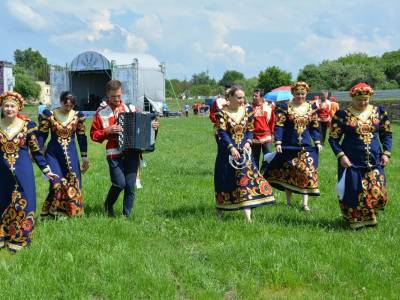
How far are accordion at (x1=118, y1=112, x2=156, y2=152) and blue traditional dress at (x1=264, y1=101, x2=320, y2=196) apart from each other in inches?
85.7

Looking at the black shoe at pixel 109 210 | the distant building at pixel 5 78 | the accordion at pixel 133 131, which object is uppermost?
the distant building at pixel 5 78

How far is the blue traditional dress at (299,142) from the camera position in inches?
327

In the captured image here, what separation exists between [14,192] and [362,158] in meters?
4.38

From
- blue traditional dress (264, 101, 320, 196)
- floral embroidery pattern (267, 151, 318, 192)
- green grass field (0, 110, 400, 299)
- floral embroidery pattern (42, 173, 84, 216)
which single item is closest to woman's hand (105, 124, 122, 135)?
floral embroidery pattern (42, 173, 84, 216)

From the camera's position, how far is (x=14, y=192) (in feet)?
20.0

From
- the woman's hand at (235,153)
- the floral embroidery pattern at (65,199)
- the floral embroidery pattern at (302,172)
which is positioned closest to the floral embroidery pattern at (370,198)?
the floral embroidery pattern at (302,172)

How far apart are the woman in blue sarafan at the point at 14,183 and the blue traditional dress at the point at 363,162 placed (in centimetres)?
397

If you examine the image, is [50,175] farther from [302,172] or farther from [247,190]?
[302,172]

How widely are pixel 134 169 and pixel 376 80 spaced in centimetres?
6578

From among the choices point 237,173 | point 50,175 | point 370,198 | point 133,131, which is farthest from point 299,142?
point 50,175

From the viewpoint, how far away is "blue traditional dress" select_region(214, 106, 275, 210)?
7.39 metres

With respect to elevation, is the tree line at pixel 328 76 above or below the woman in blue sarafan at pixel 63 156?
above

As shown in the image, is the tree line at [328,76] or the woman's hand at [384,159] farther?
the tree line at [328,76]

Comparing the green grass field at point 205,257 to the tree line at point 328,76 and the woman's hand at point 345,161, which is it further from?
the tree line at point 328,76
